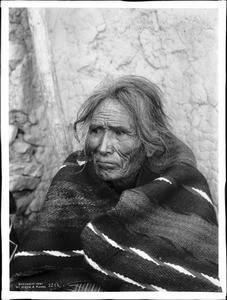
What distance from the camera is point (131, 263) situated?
59.2 inches

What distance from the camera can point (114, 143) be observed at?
159 cm

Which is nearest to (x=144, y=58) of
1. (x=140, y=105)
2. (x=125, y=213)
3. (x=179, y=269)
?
(x=140, y=105)

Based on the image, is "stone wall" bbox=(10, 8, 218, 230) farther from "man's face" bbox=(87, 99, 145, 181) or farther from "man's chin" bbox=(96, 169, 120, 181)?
"man's chin" bbox=(96, 169, 120, 181)

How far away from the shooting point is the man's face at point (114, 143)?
5.20 feet

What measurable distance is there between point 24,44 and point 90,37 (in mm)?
302

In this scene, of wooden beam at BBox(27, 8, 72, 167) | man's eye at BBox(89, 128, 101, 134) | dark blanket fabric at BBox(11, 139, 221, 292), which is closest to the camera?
dark blanket fabric at BBox(11, 139, 221, 292)

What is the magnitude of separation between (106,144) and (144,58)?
400mm

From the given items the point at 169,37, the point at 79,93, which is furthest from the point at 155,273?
the point at 169,37

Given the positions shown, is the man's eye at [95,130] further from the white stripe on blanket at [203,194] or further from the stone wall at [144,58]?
the white stripe on blanket at [203,194]

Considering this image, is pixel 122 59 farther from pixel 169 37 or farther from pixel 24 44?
pixel 24 44

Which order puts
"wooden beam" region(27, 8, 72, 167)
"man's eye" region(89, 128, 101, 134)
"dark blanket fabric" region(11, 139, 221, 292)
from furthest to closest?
1. "wooden beam" region(27, 8, 72, 167)
2. "man's eye" region(89, 128, 101, 134)
3. "dark blanket fabric" region(11, 139, 221, 292)

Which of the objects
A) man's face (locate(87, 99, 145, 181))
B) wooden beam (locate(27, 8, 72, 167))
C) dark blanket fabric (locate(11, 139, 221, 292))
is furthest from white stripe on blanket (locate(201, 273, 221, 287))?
wooden beam (locate(27, 8, 72, 167))

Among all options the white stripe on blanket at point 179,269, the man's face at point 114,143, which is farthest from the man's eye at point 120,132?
the white stripe on blanket at point 179,269

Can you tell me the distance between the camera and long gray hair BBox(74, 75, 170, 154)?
5.23ft
